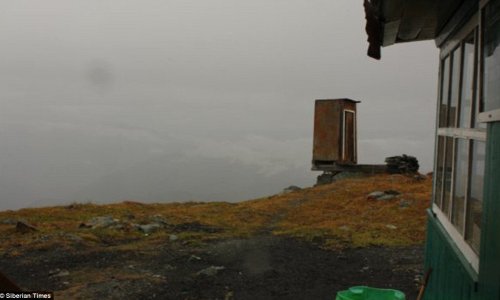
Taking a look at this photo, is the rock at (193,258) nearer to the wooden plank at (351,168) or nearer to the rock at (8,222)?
the rock at (8,222)

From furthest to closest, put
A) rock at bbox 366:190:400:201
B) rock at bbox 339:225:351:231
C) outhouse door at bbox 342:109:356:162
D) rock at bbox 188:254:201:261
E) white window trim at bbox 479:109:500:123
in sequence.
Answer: outhouse door at bbox 342:109:356:162 → rock at bbox 366:190:400:201 → rock at bbox 339:225:351:231 → rock at bbox 188:254:201:261 → white window trim at bbox 479:109:500:123

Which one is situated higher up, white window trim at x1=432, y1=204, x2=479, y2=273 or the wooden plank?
white window trim at x1=432, y1=204, x2=479, y2=273

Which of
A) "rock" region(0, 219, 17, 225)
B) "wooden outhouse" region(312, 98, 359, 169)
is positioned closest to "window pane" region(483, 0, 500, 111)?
"rock" region(0, 219, 17, 225)

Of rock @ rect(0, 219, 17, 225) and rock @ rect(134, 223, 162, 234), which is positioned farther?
rock @ rect(0, 219, 17, 225)

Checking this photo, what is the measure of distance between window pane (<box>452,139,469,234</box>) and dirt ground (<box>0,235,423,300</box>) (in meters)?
4.01

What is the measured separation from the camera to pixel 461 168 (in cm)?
422

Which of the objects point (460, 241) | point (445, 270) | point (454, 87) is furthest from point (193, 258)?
point (460, 241)

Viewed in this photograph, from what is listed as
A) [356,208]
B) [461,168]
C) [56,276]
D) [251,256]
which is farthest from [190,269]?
[356,208]

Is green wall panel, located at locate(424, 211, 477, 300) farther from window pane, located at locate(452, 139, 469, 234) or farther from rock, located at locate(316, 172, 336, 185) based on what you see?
rock, located at locate(316, 172, 336, 185)

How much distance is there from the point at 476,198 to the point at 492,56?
1.05 meters

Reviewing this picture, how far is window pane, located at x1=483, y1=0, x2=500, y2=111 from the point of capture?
2926mm

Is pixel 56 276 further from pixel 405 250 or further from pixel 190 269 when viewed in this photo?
pixel 405 250

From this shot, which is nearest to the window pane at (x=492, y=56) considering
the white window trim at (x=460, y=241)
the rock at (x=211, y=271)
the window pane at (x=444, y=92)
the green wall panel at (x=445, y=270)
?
the white window trim at (x=460, y=241)

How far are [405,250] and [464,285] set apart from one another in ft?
27.6
